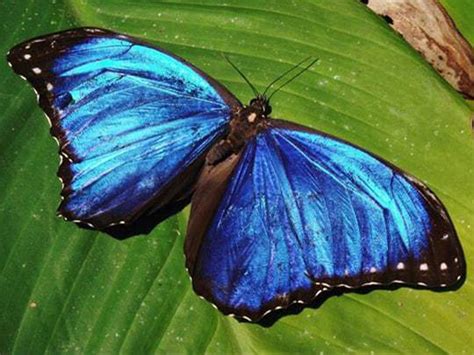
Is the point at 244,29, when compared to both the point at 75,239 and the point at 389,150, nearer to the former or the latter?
the point at 389,150

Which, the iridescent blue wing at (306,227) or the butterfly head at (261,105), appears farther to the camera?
the butterfly head at (261,105)

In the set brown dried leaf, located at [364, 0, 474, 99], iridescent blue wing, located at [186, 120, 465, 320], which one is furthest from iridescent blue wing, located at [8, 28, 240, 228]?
brown dried leaf, located at [364, 0, 474, 99]

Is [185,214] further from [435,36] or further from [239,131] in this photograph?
[435,36]

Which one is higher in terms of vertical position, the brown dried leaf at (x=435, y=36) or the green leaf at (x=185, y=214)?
the brown dried leaf at (x=435, y=36)

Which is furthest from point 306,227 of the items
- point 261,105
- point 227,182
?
point 261,105

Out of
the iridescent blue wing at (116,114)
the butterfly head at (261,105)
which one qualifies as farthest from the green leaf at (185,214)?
the iridescent blue wing at (116,114)

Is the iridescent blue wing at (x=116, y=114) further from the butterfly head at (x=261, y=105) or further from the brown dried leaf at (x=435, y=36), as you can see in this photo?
the brown dried leaf at (x=435, y=36)

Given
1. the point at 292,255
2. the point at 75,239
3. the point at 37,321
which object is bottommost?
the point at 37,321

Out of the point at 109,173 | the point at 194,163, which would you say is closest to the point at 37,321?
the point at 109,173
